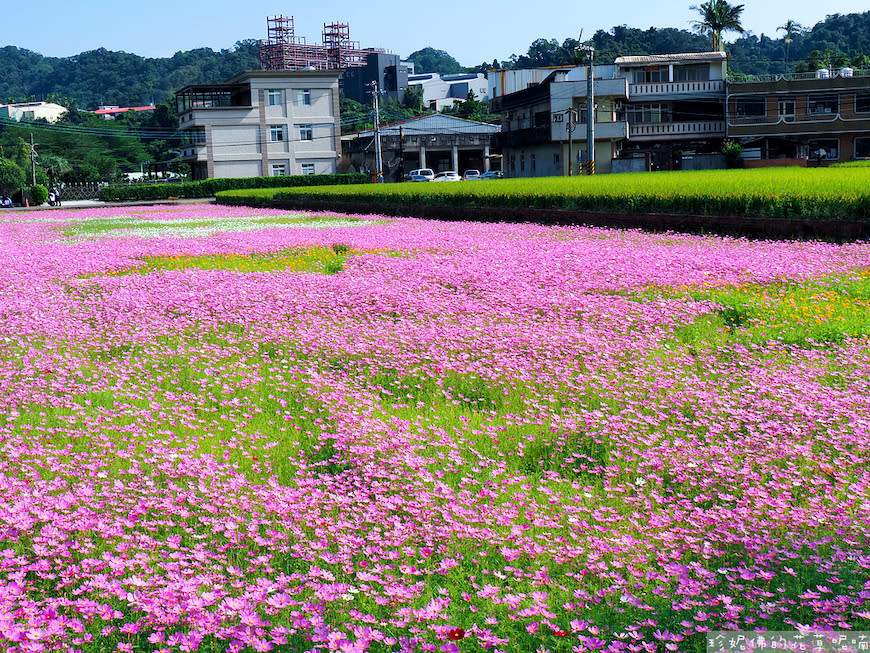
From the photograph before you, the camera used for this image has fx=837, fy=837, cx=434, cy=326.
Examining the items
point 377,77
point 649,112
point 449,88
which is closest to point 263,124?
point 649,112

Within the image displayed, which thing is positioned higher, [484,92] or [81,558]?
[484,92]

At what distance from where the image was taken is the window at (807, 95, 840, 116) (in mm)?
60562

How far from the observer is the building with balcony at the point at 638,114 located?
61.0 metres

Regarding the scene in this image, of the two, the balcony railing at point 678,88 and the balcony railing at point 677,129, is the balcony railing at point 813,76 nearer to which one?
the balcony railing at point 678,88

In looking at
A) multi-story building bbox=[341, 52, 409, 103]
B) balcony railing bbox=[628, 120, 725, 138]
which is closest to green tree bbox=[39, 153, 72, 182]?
balcony railing bbox=[628, 120, 725, 138]

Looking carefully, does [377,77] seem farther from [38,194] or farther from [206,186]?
A: [38,194]

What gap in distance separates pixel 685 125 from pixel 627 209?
145ft

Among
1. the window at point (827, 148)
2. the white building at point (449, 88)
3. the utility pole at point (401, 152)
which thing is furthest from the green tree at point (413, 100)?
the window at point (827, 148)

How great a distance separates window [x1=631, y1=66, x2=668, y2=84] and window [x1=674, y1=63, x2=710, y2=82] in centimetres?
90

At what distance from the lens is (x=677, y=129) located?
205 feet

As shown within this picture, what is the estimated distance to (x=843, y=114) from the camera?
60344mm

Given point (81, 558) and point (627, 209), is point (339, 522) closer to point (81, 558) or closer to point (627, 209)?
point (81, 558)

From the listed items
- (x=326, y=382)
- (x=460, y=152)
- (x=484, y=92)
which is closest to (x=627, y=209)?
(x=326, y=382)

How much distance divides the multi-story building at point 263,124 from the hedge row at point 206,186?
5.87 meters
